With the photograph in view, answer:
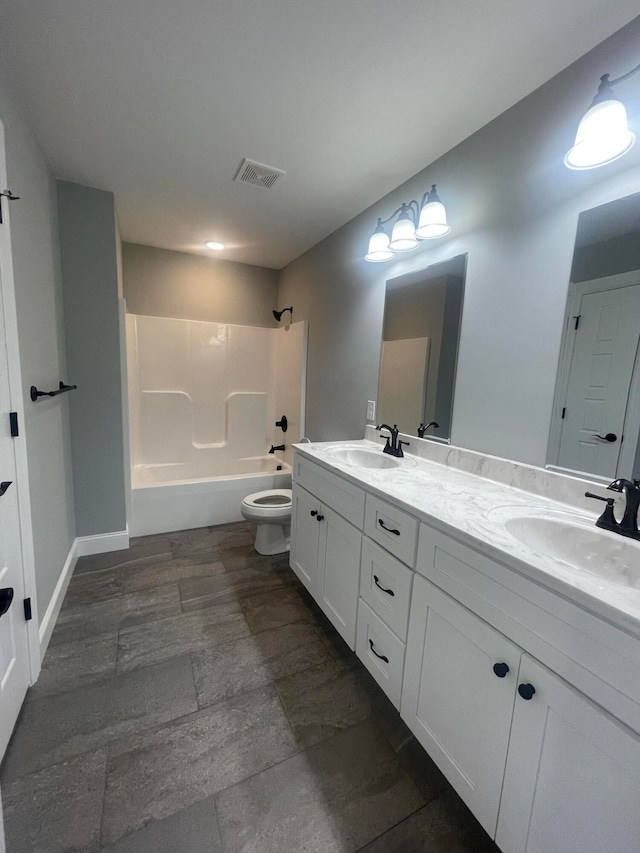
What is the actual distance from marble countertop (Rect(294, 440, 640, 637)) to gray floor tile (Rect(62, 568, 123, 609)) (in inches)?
56.4

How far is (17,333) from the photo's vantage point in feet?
4.30

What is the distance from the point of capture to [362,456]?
6.56 ft

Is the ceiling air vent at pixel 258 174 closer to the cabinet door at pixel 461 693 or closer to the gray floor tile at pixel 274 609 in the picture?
the cabinet door at pixel 461 693

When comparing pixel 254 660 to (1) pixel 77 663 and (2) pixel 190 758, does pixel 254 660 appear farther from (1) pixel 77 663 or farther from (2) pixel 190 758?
(1) pixel 77 663

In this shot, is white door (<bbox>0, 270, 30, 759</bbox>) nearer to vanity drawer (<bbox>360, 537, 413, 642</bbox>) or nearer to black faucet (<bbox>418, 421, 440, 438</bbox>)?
vanity drawer (<bbox>360, 537, 413, 642</bbox>)

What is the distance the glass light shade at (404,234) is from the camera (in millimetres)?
1742

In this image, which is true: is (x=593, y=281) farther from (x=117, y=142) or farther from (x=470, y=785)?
(x=117, y=142)

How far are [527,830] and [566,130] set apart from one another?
6.69 feet

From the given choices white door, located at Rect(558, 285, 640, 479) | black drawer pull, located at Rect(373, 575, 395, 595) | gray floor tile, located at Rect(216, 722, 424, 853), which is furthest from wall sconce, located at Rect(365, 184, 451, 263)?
gray floor tile, located at Rect(216, 722, 424, 853)

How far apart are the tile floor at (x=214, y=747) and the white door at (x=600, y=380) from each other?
1.18 metres

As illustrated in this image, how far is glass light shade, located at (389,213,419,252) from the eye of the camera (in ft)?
5.72

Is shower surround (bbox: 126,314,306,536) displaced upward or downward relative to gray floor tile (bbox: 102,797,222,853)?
upward

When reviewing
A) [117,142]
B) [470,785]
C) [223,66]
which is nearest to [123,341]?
[117,142]

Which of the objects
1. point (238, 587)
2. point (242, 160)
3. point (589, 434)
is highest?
point (242, 160)
